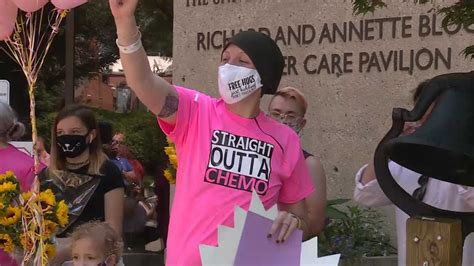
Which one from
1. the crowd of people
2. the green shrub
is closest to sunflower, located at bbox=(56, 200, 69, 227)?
the crowd of people

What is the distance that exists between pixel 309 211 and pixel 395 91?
3588 mm

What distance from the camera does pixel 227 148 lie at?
3.04 m

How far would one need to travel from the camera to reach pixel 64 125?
15.3ft

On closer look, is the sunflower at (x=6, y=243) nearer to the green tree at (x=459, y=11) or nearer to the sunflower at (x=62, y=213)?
the sunflower at (x=62, y=213)

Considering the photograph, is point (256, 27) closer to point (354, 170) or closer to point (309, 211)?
point (354, 170)

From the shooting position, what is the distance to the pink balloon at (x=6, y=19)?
3.82 metres

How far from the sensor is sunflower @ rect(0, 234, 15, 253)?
4.16m

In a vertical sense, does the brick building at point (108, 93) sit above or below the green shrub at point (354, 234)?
above

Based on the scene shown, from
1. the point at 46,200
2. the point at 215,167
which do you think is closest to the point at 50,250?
the point at 46,200

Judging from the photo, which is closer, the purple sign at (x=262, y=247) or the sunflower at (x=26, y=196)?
the purple sign at (x=262, y=247)

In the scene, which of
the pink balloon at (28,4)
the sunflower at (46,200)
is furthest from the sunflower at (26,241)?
Result: the pink balloon at (28,4)

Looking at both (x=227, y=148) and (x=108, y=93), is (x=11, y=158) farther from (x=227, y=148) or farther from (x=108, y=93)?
(x=108, y=93)

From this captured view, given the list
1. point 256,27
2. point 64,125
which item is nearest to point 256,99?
point 64,125

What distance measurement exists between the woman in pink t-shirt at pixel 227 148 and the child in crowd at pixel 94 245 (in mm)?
1046
